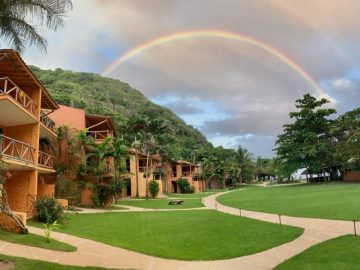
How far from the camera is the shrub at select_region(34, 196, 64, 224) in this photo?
1752cm

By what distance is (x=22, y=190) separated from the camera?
65.8 ft

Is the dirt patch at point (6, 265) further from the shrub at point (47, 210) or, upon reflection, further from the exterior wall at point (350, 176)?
the exterior wall at point (350, 176)

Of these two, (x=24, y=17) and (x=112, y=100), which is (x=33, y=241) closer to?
(x=24, y=17)

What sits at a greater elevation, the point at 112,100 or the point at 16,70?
the point at 112,100

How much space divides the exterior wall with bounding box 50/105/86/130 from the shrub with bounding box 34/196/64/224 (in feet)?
46.4

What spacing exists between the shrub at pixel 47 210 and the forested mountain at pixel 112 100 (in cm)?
3927

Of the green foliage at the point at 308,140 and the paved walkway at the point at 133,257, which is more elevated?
the green foliage at the point at 308,140

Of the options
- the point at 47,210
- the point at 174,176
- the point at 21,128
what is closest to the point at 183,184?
the point at 174,176

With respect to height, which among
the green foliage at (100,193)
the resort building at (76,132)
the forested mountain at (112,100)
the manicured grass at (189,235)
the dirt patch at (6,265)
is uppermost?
the forested mountain at (112,100)

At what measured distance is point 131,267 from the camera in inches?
386

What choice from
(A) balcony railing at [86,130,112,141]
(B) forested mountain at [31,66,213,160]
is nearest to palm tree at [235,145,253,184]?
(B) forested mountain at [31,66,213,160]

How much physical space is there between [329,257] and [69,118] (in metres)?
26.4

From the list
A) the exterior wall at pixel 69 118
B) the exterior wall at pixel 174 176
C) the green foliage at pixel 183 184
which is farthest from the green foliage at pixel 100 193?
the green foliage at pixel 183 184

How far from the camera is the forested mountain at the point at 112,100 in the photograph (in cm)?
7131
